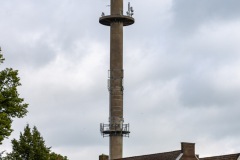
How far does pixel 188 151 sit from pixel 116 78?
27923mm

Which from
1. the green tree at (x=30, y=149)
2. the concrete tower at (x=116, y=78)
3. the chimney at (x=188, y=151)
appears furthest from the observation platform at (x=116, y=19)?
the green tree at (x=30, y=149)

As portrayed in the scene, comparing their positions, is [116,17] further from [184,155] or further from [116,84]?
[184,155]

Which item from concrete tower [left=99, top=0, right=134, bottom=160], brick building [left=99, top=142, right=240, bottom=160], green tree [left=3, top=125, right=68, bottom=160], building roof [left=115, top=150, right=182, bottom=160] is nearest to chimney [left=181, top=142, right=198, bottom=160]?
brick building [left=99, top=142, right=240, bottom=160]

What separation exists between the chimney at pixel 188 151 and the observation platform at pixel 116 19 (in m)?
30.9

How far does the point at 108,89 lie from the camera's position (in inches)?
3573

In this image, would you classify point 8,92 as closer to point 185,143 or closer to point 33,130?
point 33,130

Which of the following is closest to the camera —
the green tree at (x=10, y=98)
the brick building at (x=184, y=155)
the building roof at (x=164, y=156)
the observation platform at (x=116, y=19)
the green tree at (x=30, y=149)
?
the green tree at (x=10, y=98)

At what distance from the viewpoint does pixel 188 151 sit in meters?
64.0

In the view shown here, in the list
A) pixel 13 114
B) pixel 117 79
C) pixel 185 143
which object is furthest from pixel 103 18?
pixel 13 114

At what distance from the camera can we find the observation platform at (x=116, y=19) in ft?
299

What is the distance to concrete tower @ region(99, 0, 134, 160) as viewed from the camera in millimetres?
88562

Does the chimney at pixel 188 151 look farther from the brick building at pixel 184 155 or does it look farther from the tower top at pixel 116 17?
the tower top at pixel 116 17

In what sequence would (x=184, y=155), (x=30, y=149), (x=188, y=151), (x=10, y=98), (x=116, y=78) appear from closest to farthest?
(x=10, y=98) < (x=30, y=149) < (x=184, y=155) < (x=188, y=151) < (x=116, y=78)

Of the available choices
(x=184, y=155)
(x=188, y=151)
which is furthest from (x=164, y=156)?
(x=188, y=151)
